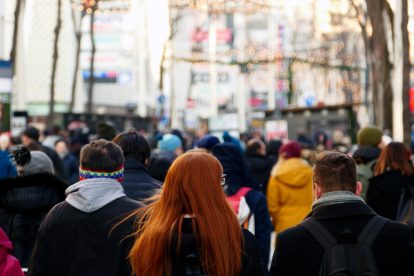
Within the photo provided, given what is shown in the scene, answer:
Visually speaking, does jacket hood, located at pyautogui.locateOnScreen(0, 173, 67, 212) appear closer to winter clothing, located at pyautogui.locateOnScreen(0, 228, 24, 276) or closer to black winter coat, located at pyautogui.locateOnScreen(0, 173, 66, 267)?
black winter coat, located at pyautogui.locateOnScreen(0, 173, 66, 267)

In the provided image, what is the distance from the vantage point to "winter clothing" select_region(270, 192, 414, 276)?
18.0ft

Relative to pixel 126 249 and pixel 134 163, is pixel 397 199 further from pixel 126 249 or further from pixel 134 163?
pixel 126 249

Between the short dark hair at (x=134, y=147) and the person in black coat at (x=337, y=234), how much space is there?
2597 mm

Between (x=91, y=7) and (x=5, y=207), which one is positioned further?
(x=91, y=7)

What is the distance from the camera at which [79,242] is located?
6156 millimetres

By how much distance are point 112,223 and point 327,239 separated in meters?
1.24

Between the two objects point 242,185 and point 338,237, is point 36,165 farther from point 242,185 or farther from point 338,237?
point 338,237

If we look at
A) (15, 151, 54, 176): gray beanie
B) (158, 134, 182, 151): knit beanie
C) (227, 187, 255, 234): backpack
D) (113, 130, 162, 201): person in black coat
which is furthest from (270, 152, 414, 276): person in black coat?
(158, 134, 182, 151): knit beanie

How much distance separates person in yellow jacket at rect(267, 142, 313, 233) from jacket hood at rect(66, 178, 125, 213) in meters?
5.87

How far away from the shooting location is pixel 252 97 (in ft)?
410

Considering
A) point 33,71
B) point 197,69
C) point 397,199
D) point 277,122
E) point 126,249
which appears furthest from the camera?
point 197,69

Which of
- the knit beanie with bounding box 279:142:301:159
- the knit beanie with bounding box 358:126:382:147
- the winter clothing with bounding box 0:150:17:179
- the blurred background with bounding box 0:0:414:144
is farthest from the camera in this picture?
the blurred background with bounding box 0:0:414:144

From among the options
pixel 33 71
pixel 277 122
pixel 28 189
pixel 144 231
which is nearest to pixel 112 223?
pixel 144 231

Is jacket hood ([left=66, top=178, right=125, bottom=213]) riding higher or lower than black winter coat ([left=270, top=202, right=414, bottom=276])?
higher
